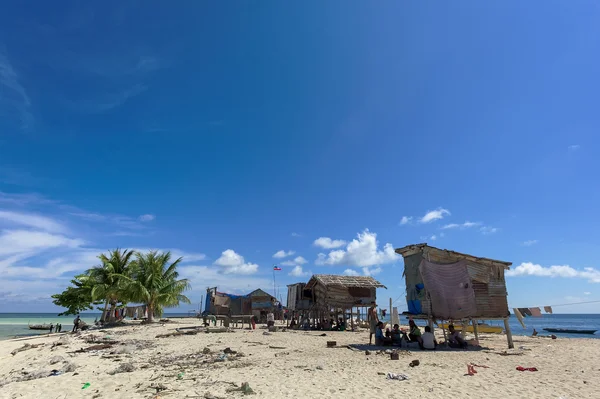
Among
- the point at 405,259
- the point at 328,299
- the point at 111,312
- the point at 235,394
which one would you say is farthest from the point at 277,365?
the point at 111,312

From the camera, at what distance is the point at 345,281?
3011 cm

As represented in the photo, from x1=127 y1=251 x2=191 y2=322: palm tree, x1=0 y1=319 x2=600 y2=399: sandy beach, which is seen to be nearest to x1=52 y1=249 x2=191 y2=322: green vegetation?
x1=127 y1=251 x2=191 y2=322: palm tree

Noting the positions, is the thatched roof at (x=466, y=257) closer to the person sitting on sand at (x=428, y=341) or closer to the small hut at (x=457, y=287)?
the small hut at (x=457, y=287)

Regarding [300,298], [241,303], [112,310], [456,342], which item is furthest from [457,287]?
[112,310]

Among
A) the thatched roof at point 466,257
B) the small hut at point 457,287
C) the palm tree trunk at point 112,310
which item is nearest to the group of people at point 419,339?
the small hut at point 457,287

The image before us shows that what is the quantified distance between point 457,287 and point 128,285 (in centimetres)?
2802

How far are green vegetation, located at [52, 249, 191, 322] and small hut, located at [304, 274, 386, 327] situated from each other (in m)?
13.8

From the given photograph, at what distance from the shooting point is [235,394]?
26.2ft

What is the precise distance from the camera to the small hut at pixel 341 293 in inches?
1157

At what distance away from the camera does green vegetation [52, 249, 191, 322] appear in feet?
104

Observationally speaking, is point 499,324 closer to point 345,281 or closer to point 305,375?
point 345,281

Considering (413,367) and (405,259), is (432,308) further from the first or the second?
(413,367)

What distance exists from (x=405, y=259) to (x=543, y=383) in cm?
957

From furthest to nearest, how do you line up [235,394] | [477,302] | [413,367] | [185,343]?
[185,343] → [477,302] → [413,367] → [235,394]
